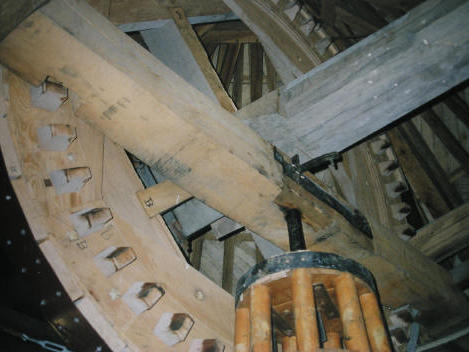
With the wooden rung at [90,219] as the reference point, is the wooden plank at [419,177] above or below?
above

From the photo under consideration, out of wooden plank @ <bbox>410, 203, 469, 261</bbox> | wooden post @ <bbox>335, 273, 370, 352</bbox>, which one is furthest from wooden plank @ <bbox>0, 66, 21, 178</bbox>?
wooden plank @ <bbox>410, 203, 469, 261</bbox>

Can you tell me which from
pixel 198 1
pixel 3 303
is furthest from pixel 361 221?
pixel 3 303

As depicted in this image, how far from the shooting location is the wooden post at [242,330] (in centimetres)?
124

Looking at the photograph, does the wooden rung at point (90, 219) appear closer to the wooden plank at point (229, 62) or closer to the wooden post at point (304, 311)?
the wooden post at point (304, 311)

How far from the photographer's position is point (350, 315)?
119 centimetres

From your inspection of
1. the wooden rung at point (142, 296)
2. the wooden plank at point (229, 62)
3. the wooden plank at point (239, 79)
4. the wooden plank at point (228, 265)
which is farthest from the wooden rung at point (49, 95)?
the wooden plank at point (239, 79)

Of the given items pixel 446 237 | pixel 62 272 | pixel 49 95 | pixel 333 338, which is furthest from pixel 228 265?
pixel 49 95

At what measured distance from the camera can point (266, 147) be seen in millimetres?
1575

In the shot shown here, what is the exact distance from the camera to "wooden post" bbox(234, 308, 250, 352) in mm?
1236

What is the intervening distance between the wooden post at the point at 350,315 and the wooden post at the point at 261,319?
10.1 inches

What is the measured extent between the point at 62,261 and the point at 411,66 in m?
1.71

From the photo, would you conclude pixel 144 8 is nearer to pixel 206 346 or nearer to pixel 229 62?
pixel 206 346

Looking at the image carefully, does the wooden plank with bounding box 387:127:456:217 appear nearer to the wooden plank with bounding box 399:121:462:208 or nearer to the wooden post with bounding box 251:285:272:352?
the wooden plank with bounding box 399:121:462:208

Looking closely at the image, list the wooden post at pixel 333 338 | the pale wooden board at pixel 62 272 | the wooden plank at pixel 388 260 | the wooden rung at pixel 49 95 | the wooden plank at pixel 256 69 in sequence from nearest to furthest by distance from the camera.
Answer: the pale wooden board at pixel 62 272 < the wooden rung at pixel 49 95 < the wooden post at pixel 333 338 < the wooden plank at pixel 388 260 < the wooden plank at pixel 256 69
